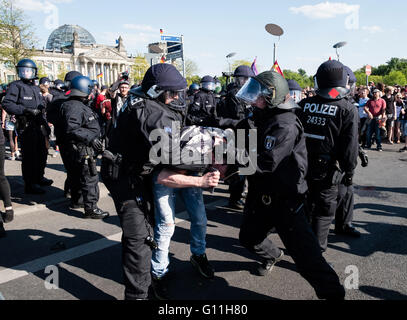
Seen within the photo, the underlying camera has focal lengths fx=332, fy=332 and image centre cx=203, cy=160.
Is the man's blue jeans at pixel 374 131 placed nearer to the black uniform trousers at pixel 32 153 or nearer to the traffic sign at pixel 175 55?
the traffic sign at pixel 175 55

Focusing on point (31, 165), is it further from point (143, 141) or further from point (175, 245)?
point (143, 141)

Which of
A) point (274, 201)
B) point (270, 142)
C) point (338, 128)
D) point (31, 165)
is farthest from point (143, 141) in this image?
point (31, 165)

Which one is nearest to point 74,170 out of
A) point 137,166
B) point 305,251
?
point 137,166

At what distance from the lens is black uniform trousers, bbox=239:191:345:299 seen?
7.98 feet

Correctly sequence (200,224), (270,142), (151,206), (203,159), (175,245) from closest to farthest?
(203,159) → (270,142) → (151,206) → (200,224) → (175,245)

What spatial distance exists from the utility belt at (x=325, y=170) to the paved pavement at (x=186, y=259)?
95 centimetres

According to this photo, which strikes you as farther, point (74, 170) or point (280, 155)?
point (74, 170)

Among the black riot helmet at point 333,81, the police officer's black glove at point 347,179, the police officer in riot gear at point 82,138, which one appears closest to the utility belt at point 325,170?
the police officer's black glove at point 347,179

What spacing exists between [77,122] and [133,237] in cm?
281

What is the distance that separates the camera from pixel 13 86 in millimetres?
5738

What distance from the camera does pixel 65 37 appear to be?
337ft

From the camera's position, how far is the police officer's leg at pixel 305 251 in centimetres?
243

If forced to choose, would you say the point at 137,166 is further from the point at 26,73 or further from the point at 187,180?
the point at 26,73
